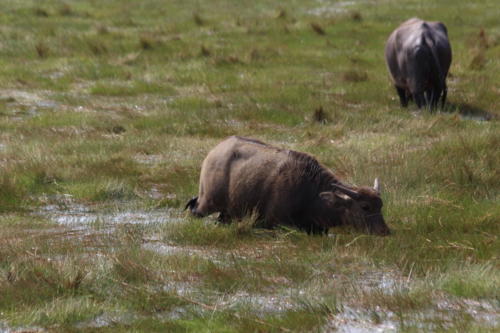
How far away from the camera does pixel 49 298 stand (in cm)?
528

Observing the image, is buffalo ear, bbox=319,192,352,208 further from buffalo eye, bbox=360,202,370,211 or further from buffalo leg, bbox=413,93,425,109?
buffalo leg, bbox=413,93,425,109

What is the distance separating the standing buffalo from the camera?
13.0 metres

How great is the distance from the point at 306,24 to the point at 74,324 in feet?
52.9

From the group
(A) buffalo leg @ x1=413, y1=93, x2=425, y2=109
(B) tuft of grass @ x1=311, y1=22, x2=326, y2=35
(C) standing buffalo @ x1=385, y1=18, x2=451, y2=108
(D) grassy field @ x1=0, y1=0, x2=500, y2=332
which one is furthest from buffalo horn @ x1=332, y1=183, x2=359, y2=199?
(B) tuft of grass @ x1=311, y1=22, x2=326, y2=35

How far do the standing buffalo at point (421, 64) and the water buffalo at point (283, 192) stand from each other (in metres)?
5.85

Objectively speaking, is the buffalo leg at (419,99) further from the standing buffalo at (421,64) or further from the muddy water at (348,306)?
the muddy water at (348,306)

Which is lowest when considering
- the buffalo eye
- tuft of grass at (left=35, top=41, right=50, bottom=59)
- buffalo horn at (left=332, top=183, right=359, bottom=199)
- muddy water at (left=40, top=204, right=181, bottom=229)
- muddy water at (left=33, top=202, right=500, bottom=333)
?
tuft of grass at (left=35, top=41, right=50, bottom=59)

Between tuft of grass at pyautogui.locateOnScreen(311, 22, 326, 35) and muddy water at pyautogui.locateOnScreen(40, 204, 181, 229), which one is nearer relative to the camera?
muddy water at pyautogui.locateOnScreen(40, 204, 181, 229)

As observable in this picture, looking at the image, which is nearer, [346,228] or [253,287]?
[253,287]

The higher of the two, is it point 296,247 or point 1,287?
point 1,287

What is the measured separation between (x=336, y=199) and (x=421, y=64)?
6.51m

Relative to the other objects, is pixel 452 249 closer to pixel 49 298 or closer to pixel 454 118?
pixel 49 298

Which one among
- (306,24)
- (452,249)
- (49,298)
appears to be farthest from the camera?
(306,24)

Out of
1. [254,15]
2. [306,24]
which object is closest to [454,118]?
[306,24]
